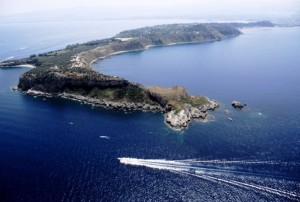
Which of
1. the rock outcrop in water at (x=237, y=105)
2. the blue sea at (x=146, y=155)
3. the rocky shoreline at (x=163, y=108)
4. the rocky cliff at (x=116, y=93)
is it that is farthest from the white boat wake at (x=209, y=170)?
the rock outcrop in water at (x=237, y=105)

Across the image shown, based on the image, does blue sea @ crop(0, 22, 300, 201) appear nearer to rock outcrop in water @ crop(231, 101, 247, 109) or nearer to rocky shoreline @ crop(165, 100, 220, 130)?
rock outcrop in water @ crop(231, 101, 247, 109)

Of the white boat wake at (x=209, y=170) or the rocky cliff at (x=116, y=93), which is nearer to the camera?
the white boat wake at (x=209, y=170)

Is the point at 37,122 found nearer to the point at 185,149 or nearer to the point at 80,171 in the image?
the point at 80,171

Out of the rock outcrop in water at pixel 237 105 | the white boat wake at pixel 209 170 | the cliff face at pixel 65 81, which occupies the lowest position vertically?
the white boat wake at pixel 209 170

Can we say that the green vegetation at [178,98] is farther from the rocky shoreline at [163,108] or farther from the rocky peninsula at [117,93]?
the rocky shoreline at [163,108]

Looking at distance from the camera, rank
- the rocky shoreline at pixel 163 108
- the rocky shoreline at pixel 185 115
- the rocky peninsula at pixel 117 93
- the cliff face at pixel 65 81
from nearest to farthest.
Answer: the rocky shoreline at pixel 185 115, the rocky shoreline at pixel 163 108, the rocky peninsula at pixel 117 93, the cliff face at pixel 65 81

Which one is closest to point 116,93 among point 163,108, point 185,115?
point 163,108

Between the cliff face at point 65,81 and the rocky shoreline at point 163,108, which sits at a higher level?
the cliff face at point 65,81

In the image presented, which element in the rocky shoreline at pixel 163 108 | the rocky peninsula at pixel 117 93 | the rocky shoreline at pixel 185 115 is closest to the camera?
the rocky shoreline at pixel 185 115

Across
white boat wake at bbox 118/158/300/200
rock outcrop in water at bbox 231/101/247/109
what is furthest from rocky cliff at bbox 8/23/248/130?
white boat wake at bbox 118/158/300/200
